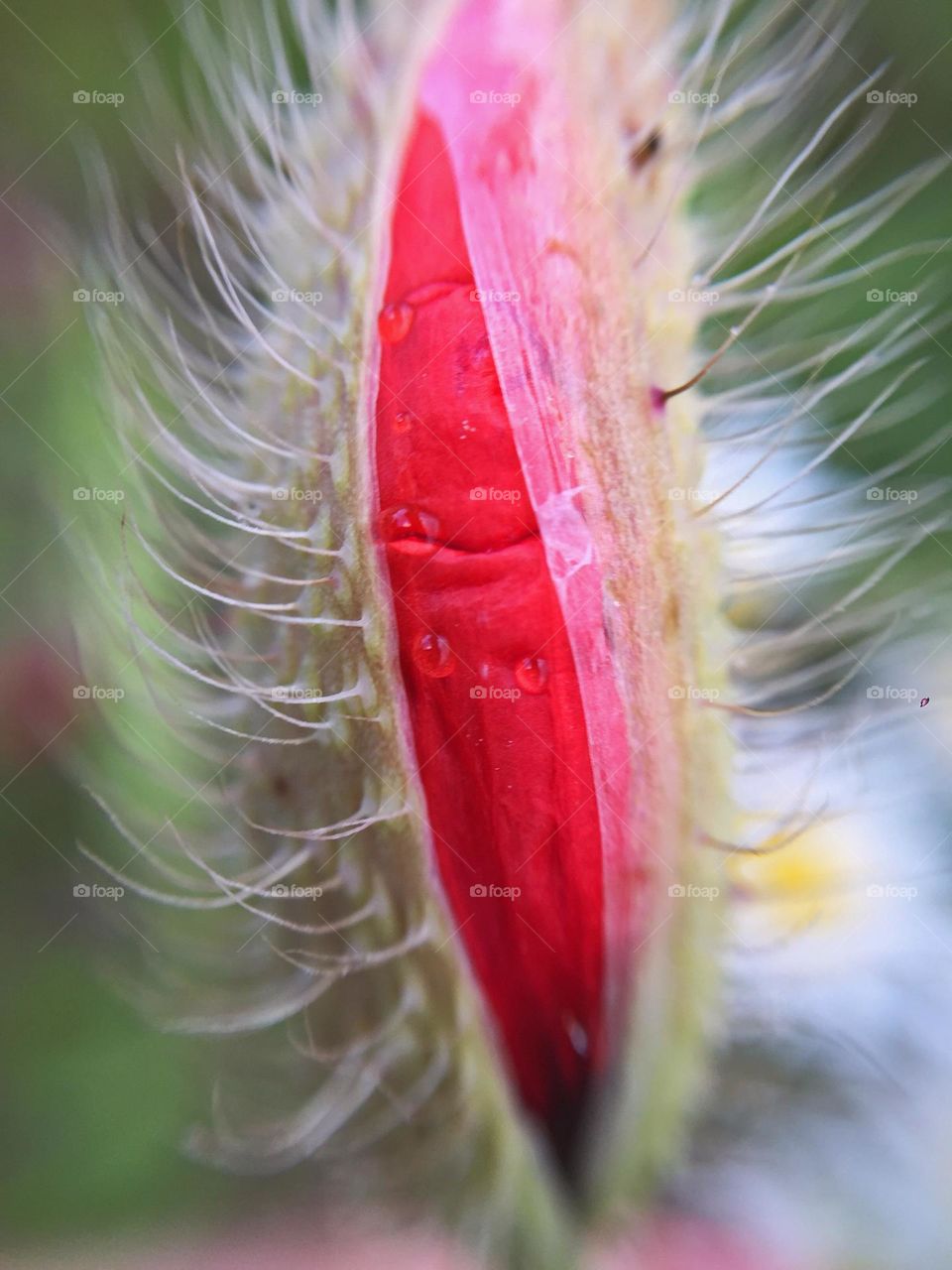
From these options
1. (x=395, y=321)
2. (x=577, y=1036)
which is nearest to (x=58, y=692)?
(x=395, y=321)

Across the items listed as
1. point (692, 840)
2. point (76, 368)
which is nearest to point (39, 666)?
point (76, 368)

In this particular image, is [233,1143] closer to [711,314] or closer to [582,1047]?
[582,1047]

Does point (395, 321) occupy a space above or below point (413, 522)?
above

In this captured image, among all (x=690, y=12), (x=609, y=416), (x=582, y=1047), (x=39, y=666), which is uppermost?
(x=690, y=12)

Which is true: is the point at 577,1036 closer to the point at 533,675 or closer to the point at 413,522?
the point at 533,675

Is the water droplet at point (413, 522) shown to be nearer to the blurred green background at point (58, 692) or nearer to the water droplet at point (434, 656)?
the water droplet at point (434, 656)

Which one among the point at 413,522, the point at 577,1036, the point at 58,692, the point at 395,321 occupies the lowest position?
the point at 577,1036

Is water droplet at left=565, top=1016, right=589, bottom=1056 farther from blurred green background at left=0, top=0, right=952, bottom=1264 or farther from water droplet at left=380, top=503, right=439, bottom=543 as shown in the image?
water droplet at left=380, top=503, right=439, bottom=543
